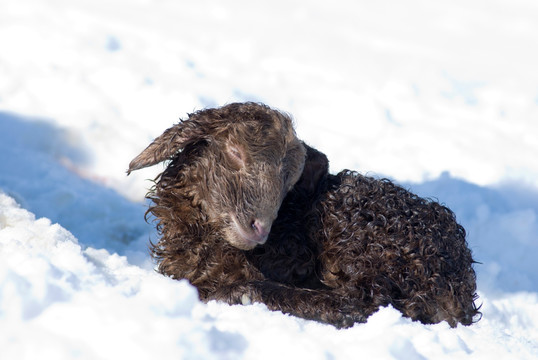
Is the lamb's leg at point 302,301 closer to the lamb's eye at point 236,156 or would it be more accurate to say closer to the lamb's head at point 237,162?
the lamb's head at point 237,162

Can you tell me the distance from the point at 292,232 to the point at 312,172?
1.33 feet

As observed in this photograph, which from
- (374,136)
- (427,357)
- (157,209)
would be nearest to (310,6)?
(374,136)

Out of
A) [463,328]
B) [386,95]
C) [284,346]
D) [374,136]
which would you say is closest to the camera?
[284,346]

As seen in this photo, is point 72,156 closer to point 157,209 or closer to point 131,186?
point 131,186

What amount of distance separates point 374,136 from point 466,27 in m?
9.07

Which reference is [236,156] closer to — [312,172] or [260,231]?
[260,231]

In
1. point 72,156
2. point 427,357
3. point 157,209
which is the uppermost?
point 427,357

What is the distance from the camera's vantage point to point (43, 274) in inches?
111

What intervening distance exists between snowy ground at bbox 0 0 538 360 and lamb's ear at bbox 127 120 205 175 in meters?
0.60

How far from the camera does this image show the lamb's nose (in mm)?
3715

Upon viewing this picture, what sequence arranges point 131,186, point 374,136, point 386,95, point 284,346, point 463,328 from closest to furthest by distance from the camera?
point 284,346, point 463,328, point 131,186, point 374,136, point 386,95

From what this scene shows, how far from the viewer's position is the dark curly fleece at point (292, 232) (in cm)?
375

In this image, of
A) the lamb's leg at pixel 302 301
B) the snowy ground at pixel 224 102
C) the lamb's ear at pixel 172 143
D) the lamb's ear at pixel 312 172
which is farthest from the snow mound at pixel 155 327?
the lamb's ear at pixel 312 172

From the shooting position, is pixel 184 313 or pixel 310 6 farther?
pixel 310 6
